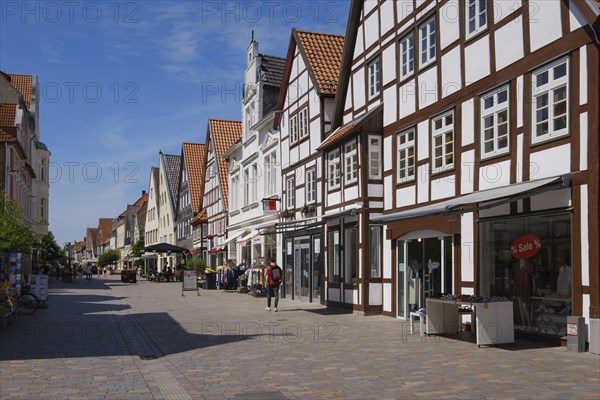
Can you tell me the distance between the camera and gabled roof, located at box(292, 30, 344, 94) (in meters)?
25.0

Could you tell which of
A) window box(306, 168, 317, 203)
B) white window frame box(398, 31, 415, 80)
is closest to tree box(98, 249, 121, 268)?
window box(306, 168, 317, 203)

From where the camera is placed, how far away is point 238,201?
4025 cm

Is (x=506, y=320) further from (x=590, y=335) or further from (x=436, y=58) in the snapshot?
(x=436, y=58)

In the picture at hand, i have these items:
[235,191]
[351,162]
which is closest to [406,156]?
[351,162]

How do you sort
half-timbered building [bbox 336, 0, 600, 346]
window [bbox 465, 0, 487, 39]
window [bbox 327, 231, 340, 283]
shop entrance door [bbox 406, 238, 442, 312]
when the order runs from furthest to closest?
window [bbox 327, 231, 340, 283]
shop entrance door [bbox 406, 238, 442, 312]
window [bbox 465, 0, 487, 39]
half-timbered building [bbox 336, 0, 600, 346]

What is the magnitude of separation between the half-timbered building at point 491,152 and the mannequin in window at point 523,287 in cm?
2

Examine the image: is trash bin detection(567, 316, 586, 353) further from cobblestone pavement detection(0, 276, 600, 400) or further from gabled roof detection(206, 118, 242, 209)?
gabled roof detection(206, 118, 242, 209)

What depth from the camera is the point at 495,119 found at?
1456cm

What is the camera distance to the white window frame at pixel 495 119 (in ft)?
46.5

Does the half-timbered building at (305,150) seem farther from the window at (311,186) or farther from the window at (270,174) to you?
the window at (270,174)

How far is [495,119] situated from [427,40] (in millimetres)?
3848

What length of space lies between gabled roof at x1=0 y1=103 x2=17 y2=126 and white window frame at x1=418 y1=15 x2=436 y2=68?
2999cm

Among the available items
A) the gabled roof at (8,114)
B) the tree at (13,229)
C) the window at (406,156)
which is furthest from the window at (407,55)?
the gabled roof at (8,114)

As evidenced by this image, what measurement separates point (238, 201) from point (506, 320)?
2810 cm
